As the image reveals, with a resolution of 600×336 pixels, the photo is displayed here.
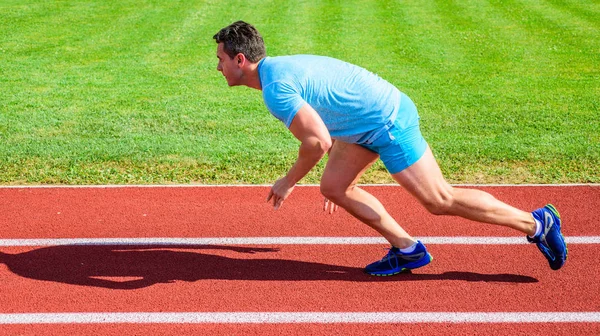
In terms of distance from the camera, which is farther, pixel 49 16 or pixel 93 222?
pixel 49 16

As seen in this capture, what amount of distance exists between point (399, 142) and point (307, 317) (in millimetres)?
1333

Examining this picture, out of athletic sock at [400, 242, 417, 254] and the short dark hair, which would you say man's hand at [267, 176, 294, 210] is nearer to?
the short dark hair

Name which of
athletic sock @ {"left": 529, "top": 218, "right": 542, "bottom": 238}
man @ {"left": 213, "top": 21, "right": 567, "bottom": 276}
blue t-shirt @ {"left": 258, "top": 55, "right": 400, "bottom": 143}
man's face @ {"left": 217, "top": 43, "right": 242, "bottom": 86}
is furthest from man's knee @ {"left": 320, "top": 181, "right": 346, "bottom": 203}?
athletic sock @ {"left": 529, "top": 218, "right": 542, "bottom": 238}

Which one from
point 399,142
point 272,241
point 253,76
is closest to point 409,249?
point 399,142

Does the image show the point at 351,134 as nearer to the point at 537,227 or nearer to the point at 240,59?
the point at 240,59

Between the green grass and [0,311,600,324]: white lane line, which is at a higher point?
[0,311,600,324]: white lane line

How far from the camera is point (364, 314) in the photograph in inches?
208

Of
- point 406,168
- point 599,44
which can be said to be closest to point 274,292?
point 406,168

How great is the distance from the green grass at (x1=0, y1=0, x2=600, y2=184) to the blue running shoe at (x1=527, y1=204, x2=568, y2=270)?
2.39 m

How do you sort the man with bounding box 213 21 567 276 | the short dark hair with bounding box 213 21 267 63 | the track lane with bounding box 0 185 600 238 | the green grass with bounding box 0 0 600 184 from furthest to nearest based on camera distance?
the green grass with bounding box 0 0 600 184, the track lane with bounding box 0 185 600 238, the short dark hair with bounding box 213 21 267 63, the man with bounding box 213 21 567 276

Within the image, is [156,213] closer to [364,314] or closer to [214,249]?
[214,249]

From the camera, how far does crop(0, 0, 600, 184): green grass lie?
8.73m

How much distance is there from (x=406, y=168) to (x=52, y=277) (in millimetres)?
2754

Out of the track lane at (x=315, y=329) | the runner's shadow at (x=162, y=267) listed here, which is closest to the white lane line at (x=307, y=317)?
the track lane at (x=315, y=329)
